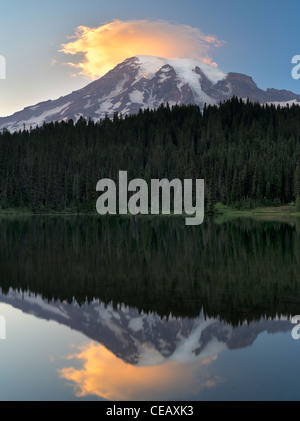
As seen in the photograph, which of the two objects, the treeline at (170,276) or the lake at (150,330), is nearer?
the lake at (150,330)

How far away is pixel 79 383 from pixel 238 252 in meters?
29.5

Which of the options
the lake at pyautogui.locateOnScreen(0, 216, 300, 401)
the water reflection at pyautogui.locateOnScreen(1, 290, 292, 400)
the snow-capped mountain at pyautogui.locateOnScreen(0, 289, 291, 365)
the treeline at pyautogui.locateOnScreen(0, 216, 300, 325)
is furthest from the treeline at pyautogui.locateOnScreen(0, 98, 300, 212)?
the water reflection at pyautogui.locateOnScreen(1, 290, 292, 400)

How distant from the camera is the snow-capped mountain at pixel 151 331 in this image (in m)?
16.5

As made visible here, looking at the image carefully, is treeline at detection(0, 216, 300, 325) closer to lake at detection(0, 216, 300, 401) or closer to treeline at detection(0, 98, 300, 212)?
lake at detection(0, 216, 300, 401)

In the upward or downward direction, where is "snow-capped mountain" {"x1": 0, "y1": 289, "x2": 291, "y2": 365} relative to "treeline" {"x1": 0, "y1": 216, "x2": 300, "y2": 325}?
downward

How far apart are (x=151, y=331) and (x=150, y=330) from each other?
12cm

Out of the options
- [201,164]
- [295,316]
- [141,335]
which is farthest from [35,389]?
[201,164]

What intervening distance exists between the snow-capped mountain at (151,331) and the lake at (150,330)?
0.12 feet

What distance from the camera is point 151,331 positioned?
61.2 feet

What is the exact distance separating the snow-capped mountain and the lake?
0.04 m

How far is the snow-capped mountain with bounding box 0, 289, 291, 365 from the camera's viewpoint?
54.3 feet

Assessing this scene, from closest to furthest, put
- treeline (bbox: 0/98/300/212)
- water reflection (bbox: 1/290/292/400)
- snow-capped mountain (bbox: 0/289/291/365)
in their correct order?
water reflection (bbox: 1/290/292/400) < snow-capped mountain (bbox: 0/289/291/365) < treeline (bbox: 0/98/300/212)

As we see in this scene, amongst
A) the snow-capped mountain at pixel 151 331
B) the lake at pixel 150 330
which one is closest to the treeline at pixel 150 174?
the lake at pixel 150 330

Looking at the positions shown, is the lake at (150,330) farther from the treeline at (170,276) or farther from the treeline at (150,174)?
the treeline at (150,174)
